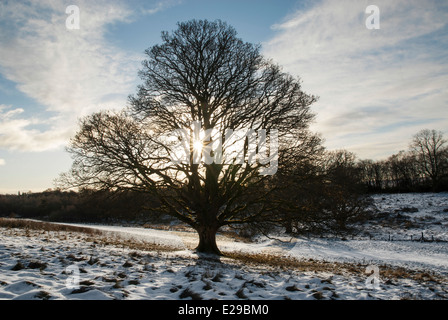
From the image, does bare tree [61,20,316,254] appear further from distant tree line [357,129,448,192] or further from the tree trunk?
distant tree line [357,129,448,192]

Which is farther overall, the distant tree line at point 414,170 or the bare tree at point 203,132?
the distant tree line at point 414,170

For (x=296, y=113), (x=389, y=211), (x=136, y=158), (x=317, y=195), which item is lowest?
(x=389, y=211)

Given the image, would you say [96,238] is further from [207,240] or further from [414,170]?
[414,170]

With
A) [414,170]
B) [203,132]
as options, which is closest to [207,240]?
[203,132]

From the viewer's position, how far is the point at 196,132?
43.5 feet

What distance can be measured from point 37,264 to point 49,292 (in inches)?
88.3

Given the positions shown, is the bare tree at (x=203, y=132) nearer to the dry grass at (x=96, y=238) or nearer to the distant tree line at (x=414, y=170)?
the dry grass at (x=96, y=238)

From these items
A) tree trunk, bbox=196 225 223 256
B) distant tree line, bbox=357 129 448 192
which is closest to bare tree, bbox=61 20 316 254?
tree trunk, bbox=196 225 223 256

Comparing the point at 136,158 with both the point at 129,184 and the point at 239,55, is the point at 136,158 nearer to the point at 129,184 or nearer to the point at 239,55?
the point at 129,184

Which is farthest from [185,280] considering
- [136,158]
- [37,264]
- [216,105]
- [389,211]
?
[389,211]

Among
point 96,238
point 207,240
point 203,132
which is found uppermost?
point 203,132

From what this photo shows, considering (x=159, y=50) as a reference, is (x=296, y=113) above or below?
below

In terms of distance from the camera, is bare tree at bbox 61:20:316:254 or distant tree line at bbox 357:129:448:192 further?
distant tree line at bbox 357:129:448:192

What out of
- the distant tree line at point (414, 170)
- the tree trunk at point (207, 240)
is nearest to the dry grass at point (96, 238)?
the tree trunk at point (207, 240)
